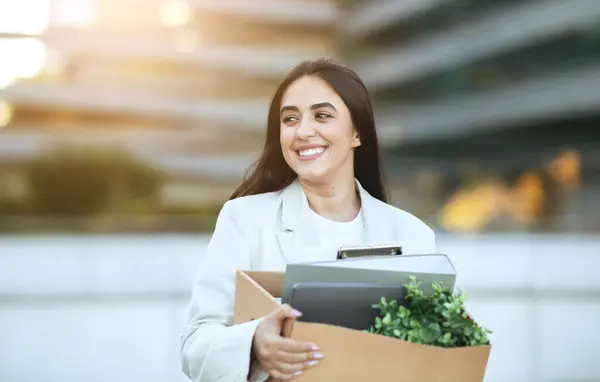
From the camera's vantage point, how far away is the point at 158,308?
Result: 7488 millimetres


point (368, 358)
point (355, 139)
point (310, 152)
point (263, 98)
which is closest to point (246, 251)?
point (310, 152)

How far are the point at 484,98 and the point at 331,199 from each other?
3173 centimetres

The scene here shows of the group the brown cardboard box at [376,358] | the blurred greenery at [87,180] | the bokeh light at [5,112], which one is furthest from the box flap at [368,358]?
the bokeh light at [5,112]

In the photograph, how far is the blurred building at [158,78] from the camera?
121 ft

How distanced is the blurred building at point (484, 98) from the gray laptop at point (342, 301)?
883 inches

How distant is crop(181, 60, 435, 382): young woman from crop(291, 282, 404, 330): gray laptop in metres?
0.16

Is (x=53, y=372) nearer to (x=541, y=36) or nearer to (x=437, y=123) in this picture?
(x=541, y=36)

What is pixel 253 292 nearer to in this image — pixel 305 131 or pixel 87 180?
pixel 305 131

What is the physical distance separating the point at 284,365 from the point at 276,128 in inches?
27.6

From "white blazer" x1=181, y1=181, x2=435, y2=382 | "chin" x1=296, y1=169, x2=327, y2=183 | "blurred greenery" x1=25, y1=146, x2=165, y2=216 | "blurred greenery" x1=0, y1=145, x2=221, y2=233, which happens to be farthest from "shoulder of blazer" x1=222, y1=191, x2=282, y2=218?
"blurred greenery" x1=25, y1=146, x2=165, y2=216

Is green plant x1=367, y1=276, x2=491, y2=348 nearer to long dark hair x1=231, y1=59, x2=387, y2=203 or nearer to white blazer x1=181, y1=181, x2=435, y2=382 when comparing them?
white blazer x1=181, y1=181, x2=435, y2=382

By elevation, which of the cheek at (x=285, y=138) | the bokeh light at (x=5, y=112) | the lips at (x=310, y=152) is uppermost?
the bokeh light at (x=5, y=112)

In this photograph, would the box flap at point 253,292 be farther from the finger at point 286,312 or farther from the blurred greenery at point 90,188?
the blurred greenery at point 90,188

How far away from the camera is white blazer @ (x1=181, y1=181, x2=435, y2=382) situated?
6.06ft
